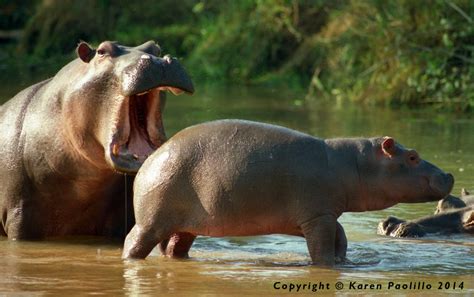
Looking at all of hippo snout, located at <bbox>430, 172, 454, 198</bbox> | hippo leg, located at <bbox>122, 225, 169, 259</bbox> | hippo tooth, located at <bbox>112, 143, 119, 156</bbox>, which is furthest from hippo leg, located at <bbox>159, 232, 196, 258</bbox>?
hippo snout, located at <bbox>430, 172, 454, 198</bbox>

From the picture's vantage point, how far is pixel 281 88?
1878 centimetres

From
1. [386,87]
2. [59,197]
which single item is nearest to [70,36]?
[386,87]

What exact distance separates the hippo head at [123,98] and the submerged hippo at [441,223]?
158 centimetres

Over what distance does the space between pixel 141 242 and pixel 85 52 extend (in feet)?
4.22

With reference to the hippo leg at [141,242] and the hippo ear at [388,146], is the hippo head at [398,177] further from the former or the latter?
the hippo leg at [141,242]

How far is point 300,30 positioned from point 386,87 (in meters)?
3.85

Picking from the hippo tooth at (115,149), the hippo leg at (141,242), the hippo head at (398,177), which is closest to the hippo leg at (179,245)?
the hippo leg at (141,242)

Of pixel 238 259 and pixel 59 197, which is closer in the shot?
pixel 238 259

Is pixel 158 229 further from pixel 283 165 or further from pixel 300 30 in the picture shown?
pixel 300 30

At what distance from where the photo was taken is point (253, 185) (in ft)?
21.5

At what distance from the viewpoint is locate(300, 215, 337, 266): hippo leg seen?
21.4ft

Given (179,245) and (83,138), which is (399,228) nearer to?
(179,245)

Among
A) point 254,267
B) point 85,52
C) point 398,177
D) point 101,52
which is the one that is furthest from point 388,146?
point 85,52

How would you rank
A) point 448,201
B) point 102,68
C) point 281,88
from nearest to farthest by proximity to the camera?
1. point 102,68
2. point 448,201
3. point 281,88
